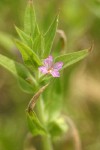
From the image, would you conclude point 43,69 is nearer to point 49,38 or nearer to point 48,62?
point 48,62

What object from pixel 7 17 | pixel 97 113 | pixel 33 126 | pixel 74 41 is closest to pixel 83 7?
pixel 74 41

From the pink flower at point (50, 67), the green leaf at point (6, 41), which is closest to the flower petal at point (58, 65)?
the pink flower at point (50, 67)

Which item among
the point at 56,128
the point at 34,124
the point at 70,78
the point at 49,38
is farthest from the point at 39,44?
the point at 70,78

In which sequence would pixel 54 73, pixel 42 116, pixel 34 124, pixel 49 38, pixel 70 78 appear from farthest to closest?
1. pixel 70 78
2. pixel 42 116
3. pixel 34 124
4. pixel 49 38
5. pixel 54 73

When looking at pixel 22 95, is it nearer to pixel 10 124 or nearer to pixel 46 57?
pixel 10 124

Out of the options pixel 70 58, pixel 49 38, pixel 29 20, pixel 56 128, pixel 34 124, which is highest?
pixel 29 20

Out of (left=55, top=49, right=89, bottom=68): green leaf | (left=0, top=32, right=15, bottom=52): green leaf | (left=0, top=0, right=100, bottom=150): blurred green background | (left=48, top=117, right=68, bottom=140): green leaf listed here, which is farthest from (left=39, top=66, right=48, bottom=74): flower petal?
(left=0, top=32, right=15, bottom=52): green leaf
